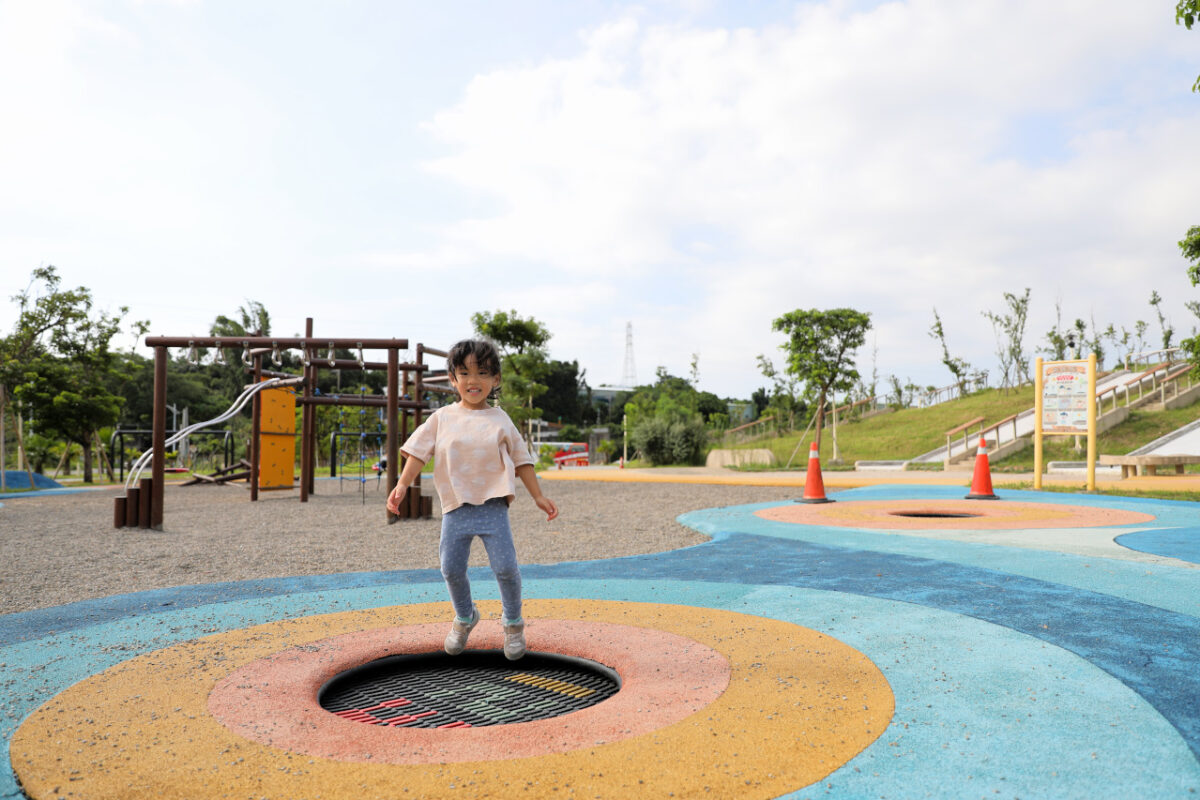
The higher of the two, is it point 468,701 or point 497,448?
point 497,448

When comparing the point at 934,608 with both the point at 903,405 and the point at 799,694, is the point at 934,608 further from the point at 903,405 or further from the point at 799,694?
the point at 903,405

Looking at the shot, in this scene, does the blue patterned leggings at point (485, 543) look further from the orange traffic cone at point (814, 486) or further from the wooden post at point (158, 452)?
the orange traffic cone at point (814, 486)

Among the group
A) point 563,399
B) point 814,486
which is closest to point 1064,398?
point 814,486

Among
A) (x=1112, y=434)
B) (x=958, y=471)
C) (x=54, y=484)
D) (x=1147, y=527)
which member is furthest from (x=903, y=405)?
(x=54, y=484)

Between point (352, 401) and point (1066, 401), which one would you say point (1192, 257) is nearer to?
point (1066, 401)

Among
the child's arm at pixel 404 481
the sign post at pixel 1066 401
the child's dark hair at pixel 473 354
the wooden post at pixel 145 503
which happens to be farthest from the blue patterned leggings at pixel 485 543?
the sign post at pixel 1066 401

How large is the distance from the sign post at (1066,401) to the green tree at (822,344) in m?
11.6

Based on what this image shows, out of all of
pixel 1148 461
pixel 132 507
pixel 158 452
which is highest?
pixel 158 452

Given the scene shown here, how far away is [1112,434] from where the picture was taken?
24.5m

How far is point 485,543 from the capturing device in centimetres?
349

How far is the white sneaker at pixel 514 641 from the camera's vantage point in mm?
3562

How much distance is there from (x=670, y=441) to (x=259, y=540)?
2231cm

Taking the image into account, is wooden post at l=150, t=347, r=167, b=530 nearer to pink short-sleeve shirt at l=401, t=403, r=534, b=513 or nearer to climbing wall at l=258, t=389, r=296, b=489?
climbing wall at l=258, t=389, r=296, b=489

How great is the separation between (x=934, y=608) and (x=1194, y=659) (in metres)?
1.32
